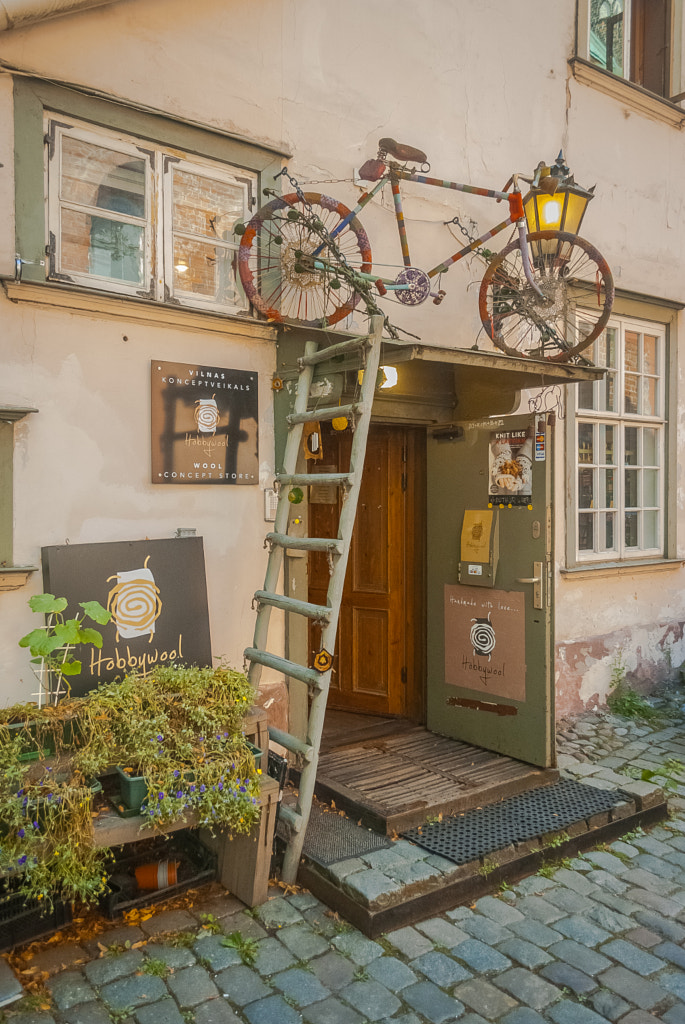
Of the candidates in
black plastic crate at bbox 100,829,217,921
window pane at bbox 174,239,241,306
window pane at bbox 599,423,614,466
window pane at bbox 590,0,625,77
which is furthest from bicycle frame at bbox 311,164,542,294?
black plastic crate at bbox 100,829,217,921

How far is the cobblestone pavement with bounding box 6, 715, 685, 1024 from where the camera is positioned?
2.86 metres

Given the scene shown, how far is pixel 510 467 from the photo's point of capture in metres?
5.02

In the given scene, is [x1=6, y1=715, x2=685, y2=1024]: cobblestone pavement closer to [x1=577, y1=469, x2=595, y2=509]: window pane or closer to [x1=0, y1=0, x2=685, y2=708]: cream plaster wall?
[x1=0, y1=0, x2=685, y2=708]: cream plaster wall

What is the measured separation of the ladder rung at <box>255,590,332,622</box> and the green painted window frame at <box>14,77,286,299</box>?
5.90 ft

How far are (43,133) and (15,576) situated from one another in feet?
7.72

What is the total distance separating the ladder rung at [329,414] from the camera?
3820 mm

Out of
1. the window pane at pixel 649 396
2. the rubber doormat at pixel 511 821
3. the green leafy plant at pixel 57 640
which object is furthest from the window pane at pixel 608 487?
the green leafy plant at pixel 57 640

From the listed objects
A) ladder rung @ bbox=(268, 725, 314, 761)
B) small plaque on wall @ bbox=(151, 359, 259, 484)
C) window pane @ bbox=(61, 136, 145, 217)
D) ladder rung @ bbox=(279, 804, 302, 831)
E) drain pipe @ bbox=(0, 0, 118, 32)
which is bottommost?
ladder rung @ bbox=(279, 804, 302, 831)

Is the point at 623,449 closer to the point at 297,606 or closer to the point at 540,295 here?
the point at 540,295

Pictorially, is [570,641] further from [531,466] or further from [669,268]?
[669,268]

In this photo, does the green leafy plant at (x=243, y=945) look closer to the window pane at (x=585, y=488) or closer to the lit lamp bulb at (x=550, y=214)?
the window pane at (x=585, y=488)

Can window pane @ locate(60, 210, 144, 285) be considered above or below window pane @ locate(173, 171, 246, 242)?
below

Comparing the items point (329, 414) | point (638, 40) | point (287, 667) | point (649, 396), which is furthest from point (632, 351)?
point (287, 667)

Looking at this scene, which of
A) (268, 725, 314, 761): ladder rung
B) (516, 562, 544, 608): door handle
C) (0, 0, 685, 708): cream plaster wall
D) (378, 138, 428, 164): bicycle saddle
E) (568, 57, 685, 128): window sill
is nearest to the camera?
(268, 725, 314, 761): ladder rung
